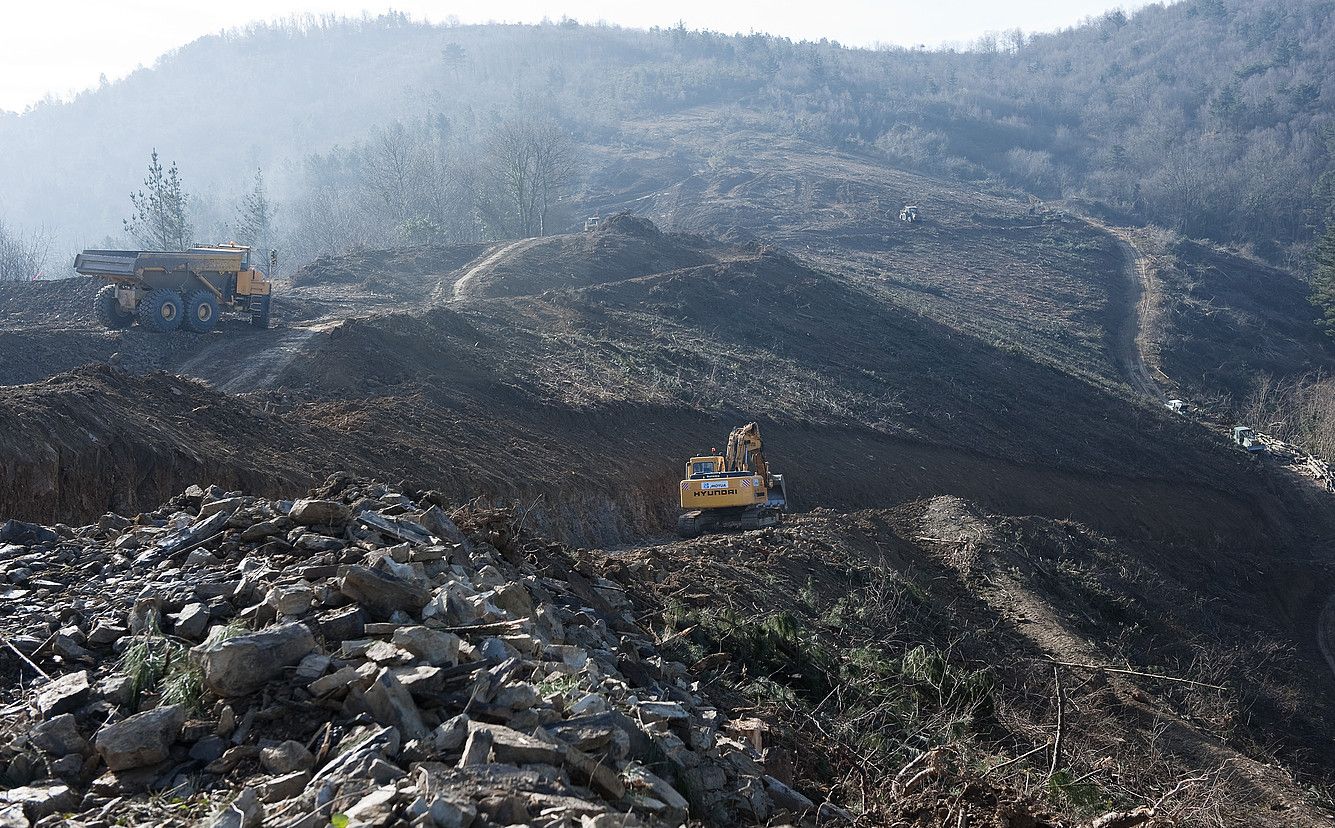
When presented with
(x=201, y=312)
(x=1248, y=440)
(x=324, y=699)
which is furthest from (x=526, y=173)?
(x=324, y=699)

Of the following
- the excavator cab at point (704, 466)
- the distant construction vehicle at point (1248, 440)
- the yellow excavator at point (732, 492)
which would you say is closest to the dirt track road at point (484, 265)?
the excavator cab at point (704, 466)

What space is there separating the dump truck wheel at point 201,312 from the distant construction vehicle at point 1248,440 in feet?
117

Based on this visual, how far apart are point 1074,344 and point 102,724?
47943mm

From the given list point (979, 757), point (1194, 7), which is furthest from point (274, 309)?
point (1194, 7)

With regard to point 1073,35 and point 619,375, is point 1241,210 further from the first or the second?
point 1073,35

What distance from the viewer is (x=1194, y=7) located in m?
161

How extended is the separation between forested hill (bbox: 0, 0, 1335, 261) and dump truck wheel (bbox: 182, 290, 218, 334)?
56164mm

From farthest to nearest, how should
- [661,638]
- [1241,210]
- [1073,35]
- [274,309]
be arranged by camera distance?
[1073,35]
[1241,210]
[274,309]
[661,638]

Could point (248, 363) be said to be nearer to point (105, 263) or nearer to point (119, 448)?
point (105, 263)

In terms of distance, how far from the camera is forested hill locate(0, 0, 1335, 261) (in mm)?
96875

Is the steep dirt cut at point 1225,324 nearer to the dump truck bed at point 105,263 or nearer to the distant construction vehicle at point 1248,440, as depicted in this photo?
the distant construction vehicle at point 1248,440

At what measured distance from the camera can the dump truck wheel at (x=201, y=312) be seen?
26906 mm

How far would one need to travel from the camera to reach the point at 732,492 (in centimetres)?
2030

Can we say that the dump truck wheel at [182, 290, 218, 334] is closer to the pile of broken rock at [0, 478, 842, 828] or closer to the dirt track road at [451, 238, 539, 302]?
the dirt track road at [451, 238, 539, 302]
